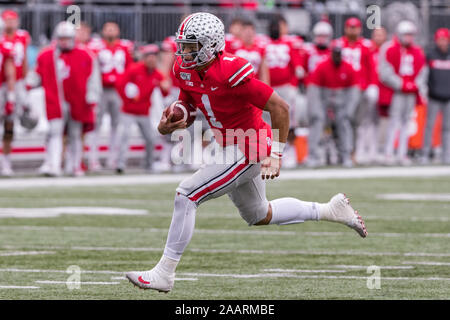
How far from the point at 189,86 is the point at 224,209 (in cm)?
533

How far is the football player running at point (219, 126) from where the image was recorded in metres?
6.88

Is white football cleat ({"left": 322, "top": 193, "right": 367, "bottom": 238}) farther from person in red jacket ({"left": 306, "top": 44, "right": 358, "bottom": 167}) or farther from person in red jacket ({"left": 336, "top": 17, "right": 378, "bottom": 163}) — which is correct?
person in red jacket ({"left": 336, "top": 17, "right": 378, "bottom": 163})

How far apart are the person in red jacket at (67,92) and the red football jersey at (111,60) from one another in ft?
3.03

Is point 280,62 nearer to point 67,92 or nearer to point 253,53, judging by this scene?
point 253,53

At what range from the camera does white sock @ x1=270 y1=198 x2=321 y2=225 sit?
7.55 m

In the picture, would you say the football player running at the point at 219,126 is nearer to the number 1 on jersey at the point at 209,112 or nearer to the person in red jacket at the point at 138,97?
the number 1 on jersey at the point at 209,112

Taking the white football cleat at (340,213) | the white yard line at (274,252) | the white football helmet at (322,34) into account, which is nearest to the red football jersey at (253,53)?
the white football helmet at (322,34)

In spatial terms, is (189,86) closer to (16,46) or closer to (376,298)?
(376,298)

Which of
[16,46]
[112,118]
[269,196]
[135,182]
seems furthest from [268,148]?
[112,118]

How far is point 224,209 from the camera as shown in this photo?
40.6 feet

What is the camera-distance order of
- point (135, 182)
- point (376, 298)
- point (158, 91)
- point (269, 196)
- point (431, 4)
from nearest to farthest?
point (376, 298) < point (269, 196) < point (135, 182) < point (158, 91) < point (431, 4)

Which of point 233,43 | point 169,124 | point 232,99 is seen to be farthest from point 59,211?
point 233,43

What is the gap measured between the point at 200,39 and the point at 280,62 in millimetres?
10368

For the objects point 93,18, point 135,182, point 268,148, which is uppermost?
point 93,18
